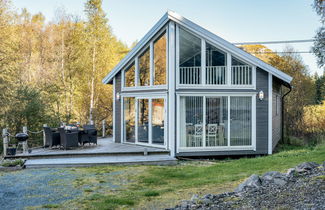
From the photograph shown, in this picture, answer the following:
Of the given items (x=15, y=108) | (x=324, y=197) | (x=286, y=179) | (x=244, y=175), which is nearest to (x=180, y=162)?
(x=244, y=175)

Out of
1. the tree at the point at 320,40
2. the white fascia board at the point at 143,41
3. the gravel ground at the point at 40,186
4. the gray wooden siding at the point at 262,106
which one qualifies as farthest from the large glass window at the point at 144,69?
the tree at the point at 320,40

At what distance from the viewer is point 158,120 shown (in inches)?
435

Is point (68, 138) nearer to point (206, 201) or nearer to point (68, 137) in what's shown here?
point (68, 137)

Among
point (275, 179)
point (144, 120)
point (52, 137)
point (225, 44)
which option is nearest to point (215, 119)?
point (225, 44)

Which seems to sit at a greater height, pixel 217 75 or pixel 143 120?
pixel 217 75

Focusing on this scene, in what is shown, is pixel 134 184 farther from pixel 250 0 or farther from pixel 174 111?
pixel 250 0

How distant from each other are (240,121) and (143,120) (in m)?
3.58

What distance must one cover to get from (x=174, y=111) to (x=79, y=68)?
424 inches

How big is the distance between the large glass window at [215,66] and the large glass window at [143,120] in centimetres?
257

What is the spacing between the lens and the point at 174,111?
1041cm

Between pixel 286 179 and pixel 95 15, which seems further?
pixel 95 15

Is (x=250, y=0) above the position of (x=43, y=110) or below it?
above

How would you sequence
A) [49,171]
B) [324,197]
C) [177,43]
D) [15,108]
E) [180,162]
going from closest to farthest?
[324,197]
[49,171]
[180,162]
[177,43]
[15,108]

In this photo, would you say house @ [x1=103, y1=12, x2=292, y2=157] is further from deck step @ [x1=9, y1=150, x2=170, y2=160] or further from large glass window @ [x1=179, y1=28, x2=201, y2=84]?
deck step @ [x1=9, y1=150, x2=170, y2=160]
